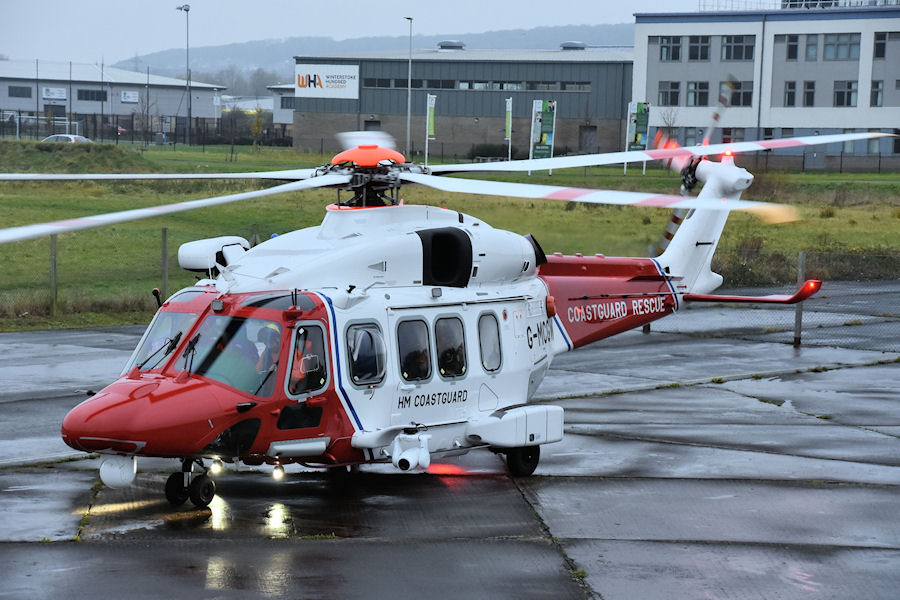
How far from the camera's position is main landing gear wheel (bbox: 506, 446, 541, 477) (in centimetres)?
1277

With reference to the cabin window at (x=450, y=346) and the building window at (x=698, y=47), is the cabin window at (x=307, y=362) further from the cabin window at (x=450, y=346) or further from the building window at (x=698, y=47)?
the building window at (x=698, y=47)

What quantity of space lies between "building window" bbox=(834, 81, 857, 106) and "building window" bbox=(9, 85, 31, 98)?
85626mm

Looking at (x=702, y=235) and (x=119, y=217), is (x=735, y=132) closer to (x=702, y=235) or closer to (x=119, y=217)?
(x=702, y=235)

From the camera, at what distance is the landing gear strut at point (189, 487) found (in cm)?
1101

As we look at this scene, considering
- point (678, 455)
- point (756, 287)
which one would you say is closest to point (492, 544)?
point (678, 455)

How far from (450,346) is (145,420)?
141 inches

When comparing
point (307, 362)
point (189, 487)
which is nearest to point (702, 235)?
point (307, 362)

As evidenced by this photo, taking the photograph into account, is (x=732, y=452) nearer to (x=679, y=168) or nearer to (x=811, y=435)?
(x=811, y=435)

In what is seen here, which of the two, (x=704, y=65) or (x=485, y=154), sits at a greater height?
(x=704, y=65)

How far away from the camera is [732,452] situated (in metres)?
14.1

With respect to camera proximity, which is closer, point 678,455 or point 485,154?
point 678,455

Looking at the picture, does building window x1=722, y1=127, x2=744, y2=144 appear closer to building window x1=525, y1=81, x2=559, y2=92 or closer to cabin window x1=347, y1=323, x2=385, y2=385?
building window x1=525, y1=81, x2=559, y2=92

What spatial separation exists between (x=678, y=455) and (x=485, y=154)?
7389cm

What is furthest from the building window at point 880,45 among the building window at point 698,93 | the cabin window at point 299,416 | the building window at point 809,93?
the cabin window at point 299,416
